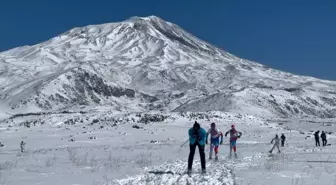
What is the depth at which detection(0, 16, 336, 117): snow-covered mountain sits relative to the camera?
10662cm

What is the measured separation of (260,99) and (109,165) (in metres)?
93.3

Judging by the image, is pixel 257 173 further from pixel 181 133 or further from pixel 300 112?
pixel 300 112

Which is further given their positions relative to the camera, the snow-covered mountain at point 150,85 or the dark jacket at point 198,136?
the snow-covered mountain at point 150,85

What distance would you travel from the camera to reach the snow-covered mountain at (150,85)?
107 m

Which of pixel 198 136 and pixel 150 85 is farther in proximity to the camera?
pixel 150 85

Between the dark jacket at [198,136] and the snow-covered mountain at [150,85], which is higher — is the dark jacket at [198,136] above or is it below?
below

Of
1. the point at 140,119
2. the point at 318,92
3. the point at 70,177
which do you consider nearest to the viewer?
the point at 70,177

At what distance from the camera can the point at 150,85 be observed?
151625 mm

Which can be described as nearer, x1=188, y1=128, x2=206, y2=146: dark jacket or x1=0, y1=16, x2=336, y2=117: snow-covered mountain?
x1=188, y1=128, x2=206, y2=146: dark jacket

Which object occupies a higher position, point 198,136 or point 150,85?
point 150,85

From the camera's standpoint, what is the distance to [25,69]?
158875mm

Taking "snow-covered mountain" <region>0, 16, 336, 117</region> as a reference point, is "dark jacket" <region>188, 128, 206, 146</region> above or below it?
below


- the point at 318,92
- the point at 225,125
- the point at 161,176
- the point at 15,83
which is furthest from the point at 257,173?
the point at 15,83

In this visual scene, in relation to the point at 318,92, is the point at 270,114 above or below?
below
